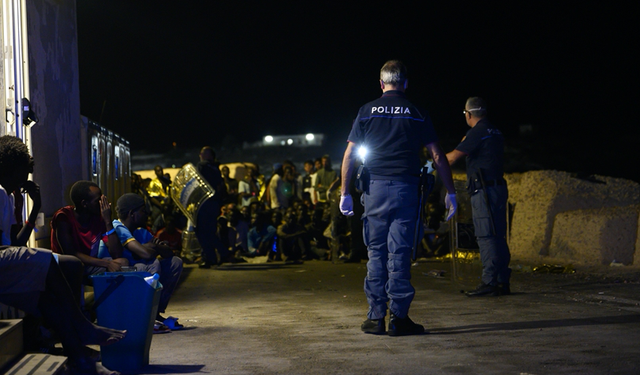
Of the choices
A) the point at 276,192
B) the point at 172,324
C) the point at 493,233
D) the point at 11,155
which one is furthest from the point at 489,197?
the point at 276,192

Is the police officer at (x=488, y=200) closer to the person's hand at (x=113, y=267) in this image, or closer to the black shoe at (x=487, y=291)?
the black shoe at (x=487, y=291)

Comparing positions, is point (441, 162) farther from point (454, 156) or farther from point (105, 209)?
point (105, 209)

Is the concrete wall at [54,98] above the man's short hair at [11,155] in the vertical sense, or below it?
→ above

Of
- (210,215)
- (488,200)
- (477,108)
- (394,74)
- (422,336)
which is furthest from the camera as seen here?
(210,215)

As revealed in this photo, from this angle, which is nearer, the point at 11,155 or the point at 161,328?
the point at 11,155

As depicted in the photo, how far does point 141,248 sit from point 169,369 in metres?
1.72

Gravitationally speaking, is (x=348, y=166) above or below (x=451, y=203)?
above

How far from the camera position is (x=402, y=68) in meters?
6.06

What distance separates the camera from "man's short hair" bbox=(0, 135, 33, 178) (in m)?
4.75

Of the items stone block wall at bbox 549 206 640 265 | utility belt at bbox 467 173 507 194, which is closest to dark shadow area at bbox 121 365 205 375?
utility belt at bbox 467 173 507 194

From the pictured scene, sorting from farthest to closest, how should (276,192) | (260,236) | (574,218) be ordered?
(276,192) → (260,236) → (574,218)

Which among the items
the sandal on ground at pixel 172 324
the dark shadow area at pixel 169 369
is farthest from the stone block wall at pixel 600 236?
the dark shadow area at pixel 169 369

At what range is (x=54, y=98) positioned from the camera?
7.92m

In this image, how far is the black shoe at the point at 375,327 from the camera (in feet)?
18.9
